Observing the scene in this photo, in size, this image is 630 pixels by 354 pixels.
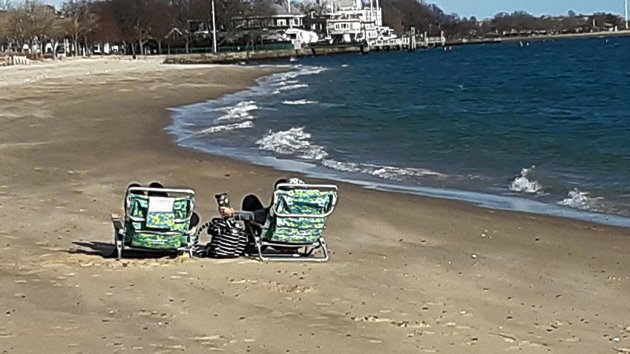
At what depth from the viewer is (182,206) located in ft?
30.1

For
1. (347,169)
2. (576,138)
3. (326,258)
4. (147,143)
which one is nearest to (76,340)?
(326,258)

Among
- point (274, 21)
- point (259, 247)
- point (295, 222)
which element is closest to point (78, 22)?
point (274, 21)

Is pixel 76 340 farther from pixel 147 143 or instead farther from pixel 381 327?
pixel 147 143

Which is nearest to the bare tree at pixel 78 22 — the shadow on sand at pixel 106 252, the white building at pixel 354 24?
the white building at pixel 354 24

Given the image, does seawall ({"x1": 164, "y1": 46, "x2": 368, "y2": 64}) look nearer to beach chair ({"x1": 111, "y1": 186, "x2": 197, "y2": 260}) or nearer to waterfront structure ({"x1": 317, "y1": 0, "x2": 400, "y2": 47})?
waterfront structure ({"x1": 317, "y1": 0, "x2": 400, "y2": 47})

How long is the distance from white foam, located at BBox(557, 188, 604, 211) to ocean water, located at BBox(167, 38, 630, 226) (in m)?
0.01

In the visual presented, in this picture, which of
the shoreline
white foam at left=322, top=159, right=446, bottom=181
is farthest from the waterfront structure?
white foam at left=322, top=159, right=446, bottom=181

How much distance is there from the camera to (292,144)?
22328mm

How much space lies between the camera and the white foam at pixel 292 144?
20.5m

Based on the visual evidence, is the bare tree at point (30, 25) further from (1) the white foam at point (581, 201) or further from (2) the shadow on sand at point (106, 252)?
(2) the shadow on sand at point (106, 252)

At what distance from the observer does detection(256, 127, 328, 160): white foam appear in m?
20.5

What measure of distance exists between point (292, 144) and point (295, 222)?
12914mm

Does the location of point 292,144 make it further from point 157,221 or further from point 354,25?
point 354,25

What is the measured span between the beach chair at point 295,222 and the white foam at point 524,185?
254 inches
